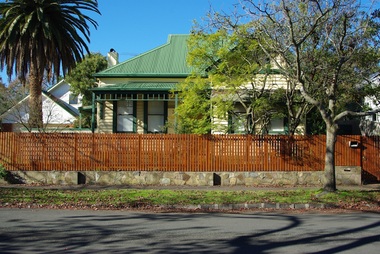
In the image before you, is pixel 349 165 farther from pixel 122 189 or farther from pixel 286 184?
pixel 122 189

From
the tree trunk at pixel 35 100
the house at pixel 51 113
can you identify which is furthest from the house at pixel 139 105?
the house at pixel 51 113

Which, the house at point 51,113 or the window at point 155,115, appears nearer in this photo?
the window at point 155,115

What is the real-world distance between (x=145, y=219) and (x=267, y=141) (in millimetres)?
8531

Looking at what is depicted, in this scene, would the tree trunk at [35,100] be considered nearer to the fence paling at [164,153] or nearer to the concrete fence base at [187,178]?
the fence paling at [164,153]

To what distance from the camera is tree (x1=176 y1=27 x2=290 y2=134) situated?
17625 millimetres

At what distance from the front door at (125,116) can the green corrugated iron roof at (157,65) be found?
5.38 feet

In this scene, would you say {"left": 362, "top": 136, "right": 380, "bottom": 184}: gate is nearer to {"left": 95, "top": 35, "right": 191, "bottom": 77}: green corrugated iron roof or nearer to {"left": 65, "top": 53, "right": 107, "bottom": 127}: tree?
{"left": 95, "top": 35, "right": 191, "bottom": 77}: green corrugated iron roof

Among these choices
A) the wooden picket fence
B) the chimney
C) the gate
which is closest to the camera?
the wooden picket fence

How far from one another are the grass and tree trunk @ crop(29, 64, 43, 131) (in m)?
8.32

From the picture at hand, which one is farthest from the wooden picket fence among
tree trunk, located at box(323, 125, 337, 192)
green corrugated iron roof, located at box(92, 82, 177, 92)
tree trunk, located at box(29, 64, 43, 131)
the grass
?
tree trunk, located at box(29, 64, 43, 131)

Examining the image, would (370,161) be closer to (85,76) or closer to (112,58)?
(112,58)

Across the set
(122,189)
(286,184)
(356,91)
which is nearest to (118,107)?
(122,189)

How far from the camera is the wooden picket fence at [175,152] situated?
17.3 meters

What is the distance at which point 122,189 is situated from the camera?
15.6 meters
